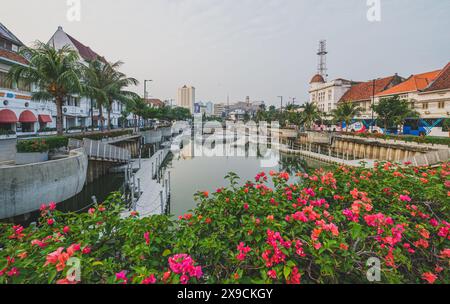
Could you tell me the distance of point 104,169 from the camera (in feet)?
76.9

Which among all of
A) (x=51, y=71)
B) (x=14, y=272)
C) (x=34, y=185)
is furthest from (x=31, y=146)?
(x=14, y=272)

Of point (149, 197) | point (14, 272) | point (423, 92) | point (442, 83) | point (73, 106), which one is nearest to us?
point (14, 272)

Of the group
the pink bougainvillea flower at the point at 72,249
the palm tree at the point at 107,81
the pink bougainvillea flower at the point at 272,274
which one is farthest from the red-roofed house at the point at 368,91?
the pink bougainvillea flower at the point at 72,249

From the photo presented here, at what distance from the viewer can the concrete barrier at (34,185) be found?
10.9 metres

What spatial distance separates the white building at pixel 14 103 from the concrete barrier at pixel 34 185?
17670 mm

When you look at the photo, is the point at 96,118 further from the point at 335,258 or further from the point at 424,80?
the point at 424,80

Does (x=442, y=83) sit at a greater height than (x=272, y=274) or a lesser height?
greater

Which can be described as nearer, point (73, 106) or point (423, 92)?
point (73, 106)

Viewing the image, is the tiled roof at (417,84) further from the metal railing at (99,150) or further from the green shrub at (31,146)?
the green shrub at (31,146)

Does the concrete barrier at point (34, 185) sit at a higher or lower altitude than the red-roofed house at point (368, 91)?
lower

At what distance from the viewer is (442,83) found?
A: 40094 millimetres

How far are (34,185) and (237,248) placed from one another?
1368 cm

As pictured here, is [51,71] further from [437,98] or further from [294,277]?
[437,98]
